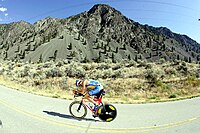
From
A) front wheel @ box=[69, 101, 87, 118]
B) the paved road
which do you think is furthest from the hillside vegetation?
front wheel @ box=[69, 101, 87, 118]

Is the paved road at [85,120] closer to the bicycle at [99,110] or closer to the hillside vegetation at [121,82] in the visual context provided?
the bicycle at [99,110]

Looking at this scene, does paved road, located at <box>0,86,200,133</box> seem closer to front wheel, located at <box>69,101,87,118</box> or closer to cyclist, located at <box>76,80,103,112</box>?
front wheel, located at <box>69,101,87,118</box>

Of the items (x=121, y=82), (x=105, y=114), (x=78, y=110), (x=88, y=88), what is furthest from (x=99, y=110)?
(x=121, y=82)

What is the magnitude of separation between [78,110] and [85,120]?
555mm

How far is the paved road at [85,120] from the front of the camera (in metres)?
7.52

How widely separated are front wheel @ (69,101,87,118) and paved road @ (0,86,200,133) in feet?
0.72

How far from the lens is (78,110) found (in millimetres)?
8938

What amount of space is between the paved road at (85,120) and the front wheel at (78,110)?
22cm

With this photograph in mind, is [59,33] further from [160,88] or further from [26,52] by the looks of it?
[160,88]

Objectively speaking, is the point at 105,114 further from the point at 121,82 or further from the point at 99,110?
the point at 121,82

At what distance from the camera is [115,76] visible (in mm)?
32219

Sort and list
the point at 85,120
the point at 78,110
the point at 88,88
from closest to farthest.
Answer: the point at 88,88, the point at 85,120, the point at 78,110

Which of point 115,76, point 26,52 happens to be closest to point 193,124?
point 115,76

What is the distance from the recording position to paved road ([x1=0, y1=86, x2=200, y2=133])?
7516 mm
